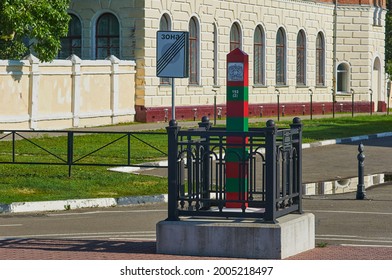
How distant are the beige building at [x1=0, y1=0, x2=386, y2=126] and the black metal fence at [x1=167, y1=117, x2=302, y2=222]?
28791 mm

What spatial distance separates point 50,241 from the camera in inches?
653

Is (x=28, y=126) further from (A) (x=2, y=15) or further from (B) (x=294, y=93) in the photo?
(B) (x=294, y=93)

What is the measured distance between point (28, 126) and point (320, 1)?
26.1 m

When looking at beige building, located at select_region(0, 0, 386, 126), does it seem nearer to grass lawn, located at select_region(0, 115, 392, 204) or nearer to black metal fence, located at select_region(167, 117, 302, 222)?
grass lawn, located at select_region(0, 115, 392, 204)

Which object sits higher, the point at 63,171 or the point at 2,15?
the point at 2,15

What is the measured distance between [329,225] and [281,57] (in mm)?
41846

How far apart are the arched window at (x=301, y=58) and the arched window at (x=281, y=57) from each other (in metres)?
1.78

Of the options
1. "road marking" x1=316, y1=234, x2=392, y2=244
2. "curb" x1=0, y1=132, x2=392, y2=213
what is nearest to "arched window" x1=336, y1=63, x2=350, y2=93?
"curb" x1=0, y1=132, x2=392, y2=213

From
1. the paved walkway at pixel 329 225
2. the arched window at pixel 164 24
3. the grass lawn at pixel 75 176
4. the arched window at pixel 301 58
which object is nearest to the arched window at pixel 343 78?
the arched window at pixel 301 58

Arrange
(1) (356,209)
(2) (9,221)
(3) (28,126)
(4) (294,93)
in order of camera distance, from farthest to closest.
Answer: (4) (294,93) → (3) (28,126) → (1) (356,209) → (2) (9,221)

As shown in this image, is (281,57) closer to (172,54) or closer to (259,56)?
(259,56)

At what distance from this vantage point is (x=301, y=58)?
62875 mm

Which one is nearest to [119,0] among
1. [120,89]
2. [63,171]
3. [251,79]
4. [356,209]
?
[120,89]

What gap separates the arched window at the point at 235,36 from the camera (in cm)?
5594
